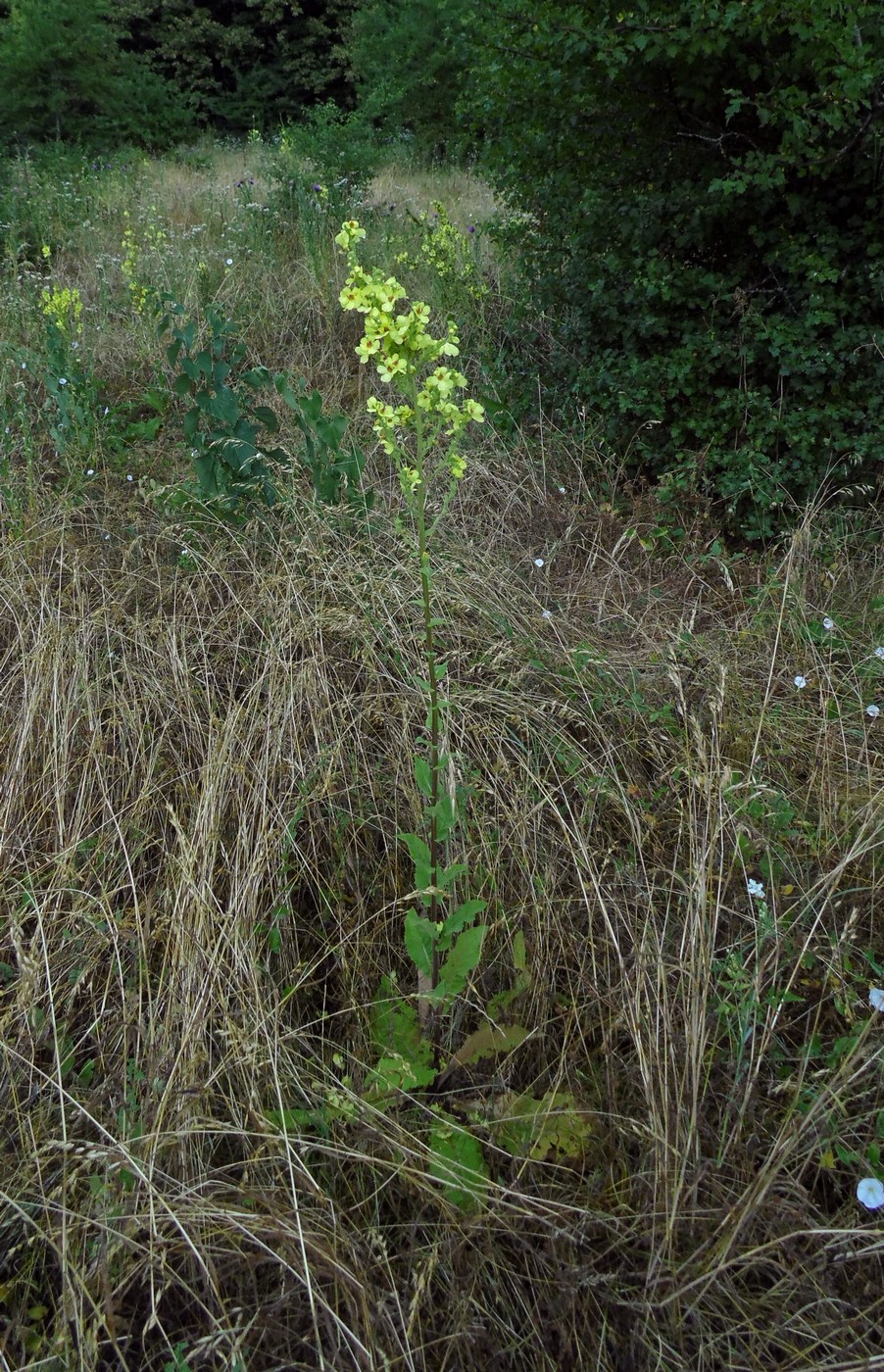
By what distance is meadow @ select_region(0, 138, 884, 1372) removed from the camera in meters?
1.28

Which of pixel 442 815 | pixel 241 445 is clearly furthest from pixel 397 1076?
pixel 241 445

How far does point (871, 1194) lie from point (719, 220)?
121 inches

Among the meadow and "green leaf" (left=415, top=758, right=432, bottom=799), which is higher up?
"green leaf" (left=415, top=758, right=432, bottom=799)

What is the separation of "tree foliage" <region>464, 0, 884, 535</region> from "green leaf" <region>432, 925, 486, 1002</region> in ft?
6.53

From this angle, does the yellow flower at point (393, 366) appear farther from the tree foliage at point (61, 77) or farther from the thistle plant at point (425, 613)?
the tree foliage at point (61, 77)

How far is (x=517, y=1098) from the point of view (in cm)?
149

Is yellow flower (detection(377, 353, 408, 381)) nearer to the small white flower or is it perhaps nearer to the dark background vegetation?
the small white flower

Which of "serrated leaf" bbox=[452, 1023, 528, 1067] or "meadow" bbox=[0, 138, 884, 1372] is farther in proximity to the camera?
"serrated leaf" bbox=[452, 1023, 528, 1067]

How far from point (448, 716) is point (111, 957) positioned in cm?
83

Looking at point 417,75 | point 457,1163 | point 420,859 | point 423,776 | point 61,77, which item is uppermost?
point 417,75

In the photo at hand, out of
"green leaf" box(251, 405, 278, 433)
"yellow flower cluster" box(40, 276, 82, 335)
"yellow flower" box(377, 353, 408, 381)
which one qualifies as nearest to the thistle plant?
"yellow flower" box(377, 353, 408, 381)

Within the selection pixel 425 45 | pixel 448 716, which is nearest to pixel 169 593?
pixel 448 716

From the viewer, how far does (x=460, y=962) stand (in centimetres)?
149

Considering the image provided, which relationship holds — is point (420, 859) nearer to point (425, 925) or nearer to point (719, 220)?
point (425, 925)
